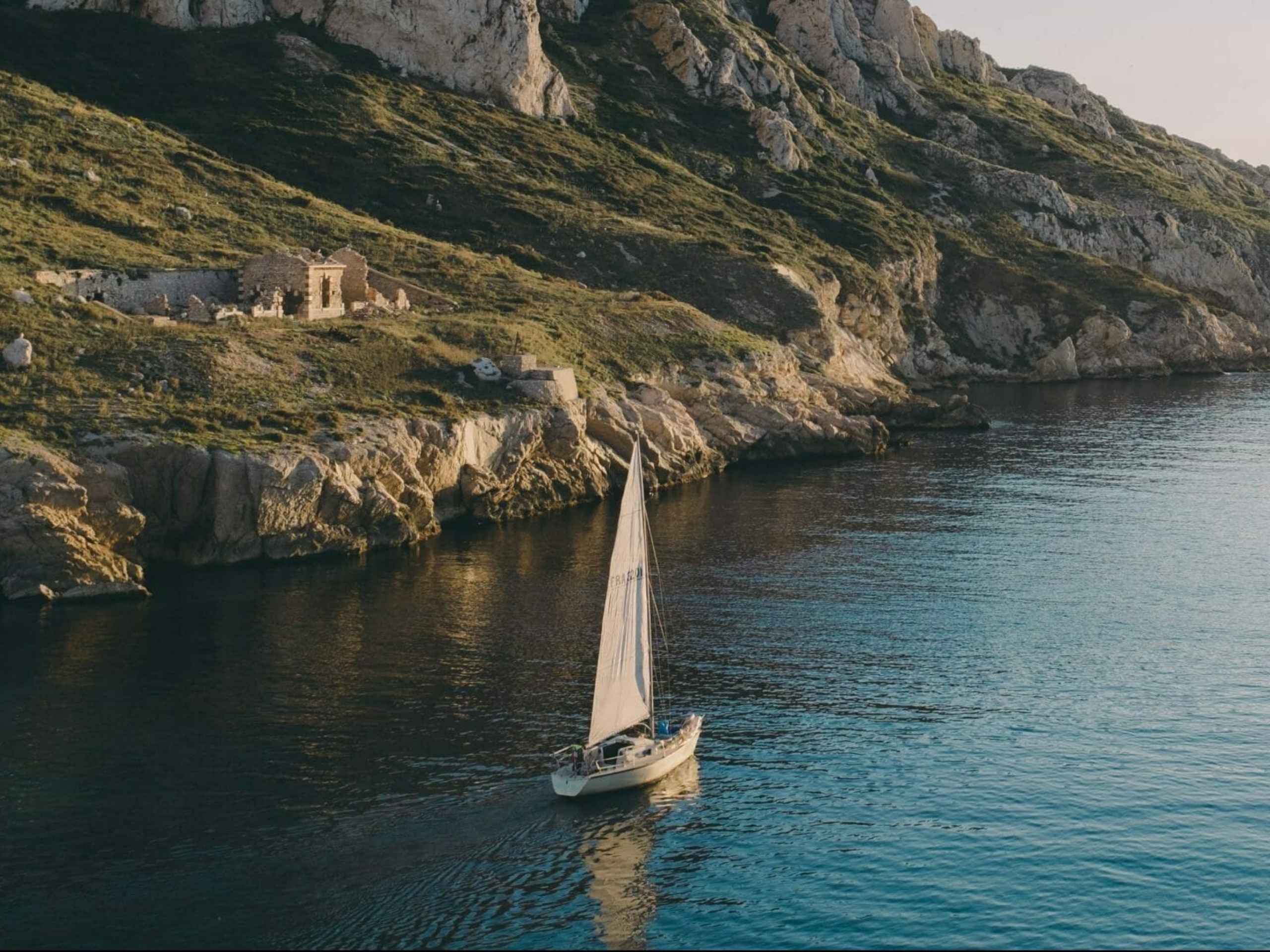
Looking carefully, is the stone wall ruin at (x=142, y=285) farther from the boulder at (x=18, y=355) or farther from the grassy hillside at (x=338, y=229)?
the boulder at (x=18, y=355)

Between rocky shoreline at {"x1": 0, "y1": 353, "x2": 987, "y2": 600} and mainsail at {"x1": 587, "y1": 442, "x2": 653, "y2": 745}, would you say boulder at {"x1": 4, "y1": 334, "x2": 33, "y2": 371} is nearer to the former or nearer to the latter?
rocky shoreline at {"x1": 0, "y1": 353, "x2": 987, "y2": 600}

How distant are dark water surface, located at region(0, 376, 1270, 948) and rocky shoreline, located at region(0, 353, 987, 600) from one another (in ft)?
8.80

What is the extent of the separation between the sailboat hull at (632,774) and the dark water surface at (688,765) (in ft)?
1.86

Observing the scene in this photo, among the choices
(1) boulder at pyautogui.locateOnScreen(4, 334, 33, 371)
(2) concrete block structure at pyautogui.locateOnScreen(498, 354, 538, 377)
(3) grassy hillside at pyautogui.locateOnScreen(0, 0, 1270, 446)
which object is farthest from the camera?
(2) concrete block structure at pyautogui.locateOnScreen(498, 354, 538, 377)

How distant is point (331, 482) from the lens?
3489 inches

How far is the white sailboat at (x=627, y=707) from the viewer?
53344 mm

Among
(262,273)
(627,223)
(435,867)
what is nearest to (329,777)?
(435,867)

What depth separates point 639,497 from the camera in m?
56.4

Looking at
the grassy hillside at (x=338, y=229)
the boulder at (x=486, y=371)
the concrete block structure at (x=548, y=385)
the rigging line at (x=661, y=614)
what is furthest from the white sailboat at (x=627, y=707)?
the boulder at (x=486, y=371)

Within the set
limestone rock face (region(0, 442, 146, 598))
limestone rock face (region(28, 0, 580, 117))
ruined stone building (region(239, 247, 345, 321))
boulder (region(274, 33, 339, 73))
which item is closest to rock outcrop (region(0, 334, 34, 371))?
limestone rock face (region(0, 442, 146, 598))

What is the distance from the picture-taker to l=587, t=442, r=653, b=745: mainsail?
54812 millimetres

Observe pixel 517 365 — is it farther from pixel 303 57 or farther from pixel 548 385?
pixel 303 57

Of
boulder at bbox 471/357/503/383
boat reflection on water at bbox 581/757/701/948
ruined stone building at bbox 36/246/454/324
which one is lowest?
boat reflection on water at bbox 581/757/701/948

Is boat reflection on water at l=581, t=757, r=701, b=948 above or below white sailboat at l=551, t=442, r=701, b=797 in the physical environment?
below
